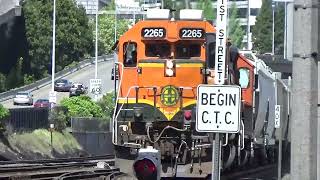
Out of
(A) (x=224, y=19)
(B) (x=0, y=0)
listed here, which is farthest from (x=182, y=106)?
(B) (x=0, y=0)

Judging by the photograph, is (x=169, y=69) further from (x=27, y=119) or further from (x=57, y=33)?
(x=57, y=33)

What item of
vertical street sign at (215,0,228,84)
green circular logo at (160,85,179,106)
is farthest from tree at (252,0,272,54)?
vertical street sign at (215,0,228,84)

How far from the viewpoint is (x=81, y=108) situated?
51.6 meters

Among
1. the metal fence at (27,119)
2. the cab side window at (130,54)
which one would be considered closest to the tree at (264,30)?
the metal fence at (27,119)

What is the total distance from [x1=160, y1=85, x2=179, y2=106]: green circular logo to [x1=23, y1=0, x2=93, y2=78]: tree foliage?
74778 millimetres

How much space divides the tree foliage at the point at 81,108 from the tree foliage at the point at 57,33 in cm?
4039

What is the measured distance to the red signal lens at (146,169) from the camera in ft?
36.1

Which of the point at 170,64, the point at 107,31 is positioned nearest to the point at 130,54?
the point at 170,64

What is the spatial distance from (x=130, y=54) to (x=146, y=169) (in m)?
9.17

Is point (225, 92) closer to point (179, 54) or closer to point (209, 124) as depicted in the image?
point (209, 124)

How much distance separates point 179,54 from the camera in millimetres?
19797

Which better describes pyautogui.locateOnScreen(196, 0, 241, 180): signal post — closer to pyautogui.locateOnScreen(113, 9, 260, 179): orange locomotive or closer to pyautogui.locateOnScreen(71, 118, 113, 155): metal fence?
pyautogui.locateOnScreen(113, 9, 260, 179): orange locomotive

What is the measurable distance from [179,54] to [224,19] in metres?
9.99

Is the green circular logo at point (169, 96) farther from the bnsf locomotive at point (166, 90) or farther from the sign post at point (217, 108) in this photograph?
the sign post at point (217, 108)
